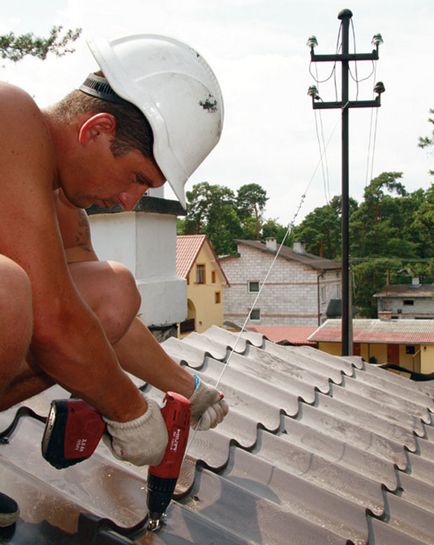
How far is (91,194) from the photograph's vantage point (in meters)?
1.89

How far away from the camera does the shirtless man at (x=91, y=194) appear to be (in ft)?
4.98

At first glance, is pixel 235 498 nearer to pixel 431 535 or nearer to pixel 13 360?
pixel 431 535

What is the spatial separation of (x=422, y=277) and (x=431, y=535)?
45065 mm

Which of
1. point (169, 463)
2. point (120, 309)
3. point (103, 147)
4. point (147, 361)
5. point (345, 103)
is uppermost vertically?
point (345, 103)

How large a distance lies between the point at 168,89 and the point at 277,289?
3665cm

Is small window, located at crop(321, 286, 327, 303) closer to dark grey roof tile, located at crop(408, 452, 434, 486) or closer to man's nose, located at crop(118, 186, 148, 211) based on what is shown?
dark grey roof tile, located at crop(408, 452, 434, 486)

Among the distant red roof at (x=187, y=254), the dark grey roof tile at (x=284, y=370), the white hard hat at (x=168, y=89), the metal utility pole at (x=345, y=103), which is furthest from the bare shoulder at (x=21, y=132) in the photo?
the distant red roof at (x=187, y=254)

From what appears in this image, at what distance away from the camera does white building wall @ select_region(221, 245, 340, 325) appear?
3734 centimetres

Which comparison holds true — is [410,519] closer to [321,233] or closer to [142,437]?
[142,437]

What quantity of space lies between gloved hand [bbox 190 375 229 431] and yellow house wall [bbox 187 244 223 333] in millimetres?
21133

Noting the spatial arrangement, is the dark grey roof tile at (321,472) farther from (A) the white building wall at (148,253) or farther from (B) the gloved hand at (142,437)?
(A) the white building wall at (148,253)

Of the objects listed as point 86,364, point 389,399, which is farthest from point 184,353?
point 86,364

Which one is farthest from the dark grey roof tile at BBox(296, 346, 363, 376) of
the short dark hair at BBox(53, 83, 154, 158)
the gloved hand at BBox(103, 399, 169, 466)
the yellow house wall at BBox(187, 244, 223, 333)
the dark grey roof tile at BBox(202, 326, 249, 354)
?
the yellow house wall at BBox(187, 244, 223, 333)

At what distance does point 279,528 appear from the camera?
2.04m
